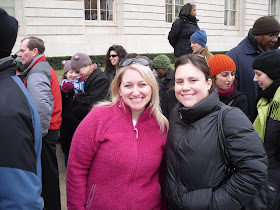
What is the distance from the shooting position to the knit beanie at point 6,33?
160cm

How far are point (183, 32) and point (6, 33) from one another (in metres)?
5.91

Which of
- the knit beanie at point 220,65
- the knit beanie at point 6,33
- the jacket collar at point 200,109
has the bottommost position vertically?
the jacket collar at point 200,109

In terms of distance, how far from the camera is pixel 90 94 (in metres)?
4.47

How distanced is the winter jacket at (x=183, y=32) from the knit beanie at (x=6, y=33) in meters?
5.74

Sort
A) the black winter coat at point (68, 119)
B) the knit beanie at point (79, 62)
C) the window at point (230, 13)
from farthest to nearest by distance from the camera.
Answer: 1. the window at point (230, 13)
2. the black winter coat at point (68, 119)
3. the knit beanie at point (79, 62)

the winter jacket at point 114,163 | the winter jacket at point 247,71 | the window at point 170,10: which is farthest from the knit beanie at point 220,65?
the window at point 170,10

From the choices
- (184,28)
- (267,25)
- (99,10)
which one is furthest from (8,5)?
(267,25)

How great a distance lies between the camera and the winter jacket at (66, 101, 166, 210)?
6.91 feet

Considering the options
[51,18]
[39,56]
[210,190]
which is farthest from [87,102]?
[51,18]

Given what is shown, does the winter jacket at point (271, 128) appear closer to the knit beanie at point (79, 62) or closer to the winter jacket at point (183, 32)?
the knit beanie at point (79, 62)

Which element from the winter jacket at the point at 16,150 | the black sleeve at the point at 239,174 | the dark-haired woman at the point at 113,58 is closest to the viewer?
the winter jacket at the point at 16,150

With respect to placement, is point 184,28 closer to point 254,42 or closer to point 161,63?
point 161,63

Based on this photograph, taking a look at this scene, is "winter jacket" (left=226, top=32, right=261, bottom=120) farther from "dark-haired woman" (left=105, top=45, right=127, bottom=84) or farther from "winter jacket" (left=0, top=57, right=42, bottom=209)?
"winter jacket" (left=0, top=57, right=42, bottom=209)

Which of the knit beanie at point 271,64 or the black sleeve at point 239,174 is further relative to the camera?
the knit beanie at point 271,64
